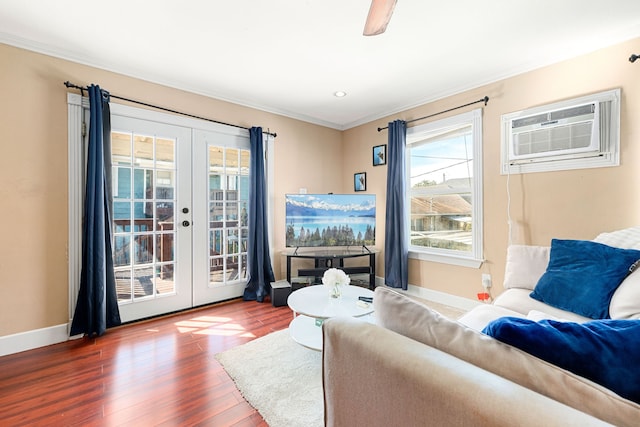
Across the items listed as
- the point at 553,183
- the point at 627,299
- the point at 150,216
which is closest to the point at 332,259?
the point at 150,216

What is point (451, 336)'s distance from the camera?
79cm

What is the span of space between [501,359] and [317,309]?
1351 millimetres

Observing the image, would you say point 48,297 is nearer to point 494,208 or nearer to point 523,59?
point 494,208

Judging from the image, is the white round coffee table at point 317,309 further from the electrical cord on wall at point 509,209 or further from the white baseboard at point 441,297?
the electrical cord on wall at point 509,209

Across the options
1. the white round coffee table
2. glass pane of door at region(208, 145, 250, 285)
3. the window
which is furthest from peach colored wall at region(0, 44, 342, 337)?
the window

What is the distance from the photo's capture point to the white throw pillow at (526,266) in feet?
6.70

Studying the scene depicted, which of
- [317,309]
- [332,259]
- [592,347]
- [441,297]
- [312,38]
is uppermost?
[312,38]

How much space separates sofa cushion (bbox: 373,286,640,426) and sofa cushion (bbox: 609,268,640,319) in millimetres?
1238

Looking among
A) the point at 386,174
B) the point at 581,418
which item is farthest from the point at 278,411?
the point at 386,174

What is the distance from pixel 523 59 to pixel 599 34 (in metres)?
0.47

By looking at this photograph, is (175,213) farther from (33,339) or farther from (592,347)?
(592,347)

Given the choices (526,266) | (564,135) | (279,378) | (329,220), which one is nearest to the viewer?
(279,378)

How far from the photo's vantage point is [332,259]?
3.42 metres

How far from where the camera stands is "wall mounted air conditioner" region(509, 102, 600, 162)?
2.14 m
